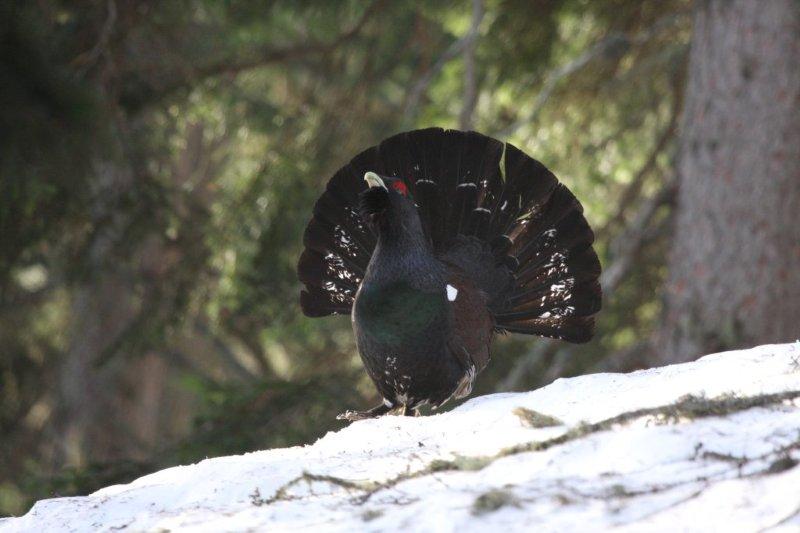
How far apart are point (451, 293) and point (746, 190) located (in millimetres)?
2531

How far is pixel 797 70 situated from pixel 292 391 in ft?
13.5

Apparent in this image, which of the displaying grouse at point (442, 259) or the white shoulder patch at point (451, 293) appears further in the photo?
the white shoulder patch at point (451, 293)

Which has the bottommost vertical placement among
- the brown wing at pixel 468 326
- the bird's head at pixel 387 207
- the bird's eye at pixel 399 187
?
the brown wing at pixel 468 326

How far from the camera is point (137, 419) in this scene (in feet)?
41.9

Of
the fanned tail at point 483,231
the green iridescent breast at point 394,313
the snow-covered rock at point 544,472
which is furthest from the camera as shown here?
the fanned tail at point 483,231

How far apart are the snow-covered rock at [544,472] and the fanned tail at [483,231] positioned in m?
1.80

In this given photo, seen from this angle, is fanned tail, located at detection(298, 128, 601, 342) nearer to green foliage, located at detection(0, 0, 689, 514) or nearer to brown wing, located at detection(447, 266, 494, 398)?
brown wing, located at detection(447, 266, 494, 398)

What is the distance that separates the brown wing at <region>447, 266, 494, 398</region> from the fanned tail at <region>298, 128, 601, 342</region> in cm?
18

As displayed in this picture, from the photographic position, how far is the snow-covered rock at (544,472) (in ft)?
8.41

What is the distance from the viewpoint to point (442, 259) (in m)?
5.48

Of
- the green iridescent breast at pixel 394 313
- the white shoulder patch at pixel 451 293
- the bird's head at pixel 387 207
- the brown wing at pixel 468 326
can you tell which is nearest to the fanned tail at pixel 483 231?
the brown wing at pixel 468 326

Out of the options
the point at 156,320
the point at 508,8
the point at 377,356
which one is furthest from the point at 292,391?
the point at 508,8

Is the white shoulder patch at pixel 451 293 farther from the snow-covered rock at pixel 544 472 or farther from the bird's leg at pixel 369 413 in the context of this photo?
the snow-covered rock at pixel 544 472

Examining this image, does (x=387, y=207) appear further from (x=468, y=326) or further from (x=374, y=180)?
(x=468, y=326)
